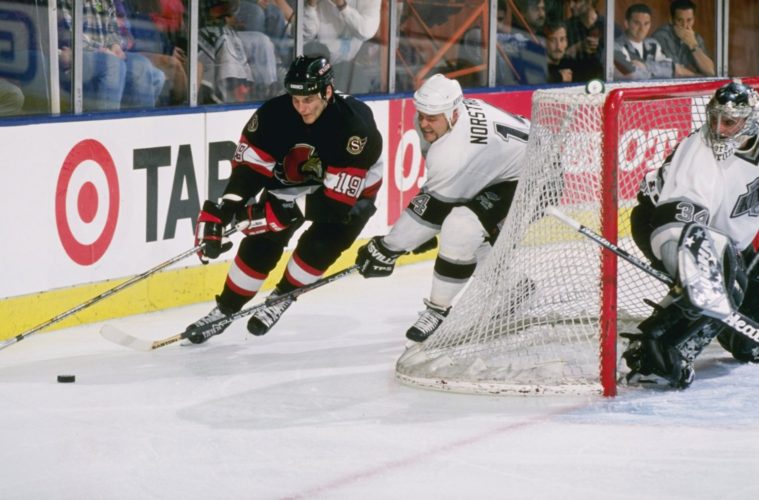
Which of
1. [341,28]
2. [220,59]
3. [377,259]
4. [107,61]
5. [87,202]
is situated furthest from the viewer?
[341,28]

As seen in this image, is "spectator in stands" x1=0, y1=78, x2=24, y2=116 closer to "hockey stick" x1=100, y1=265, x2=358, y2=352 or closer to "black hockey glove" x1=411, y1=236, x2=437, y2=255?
"hockey stick" x1=100, y1=265, x2=358, y2=352

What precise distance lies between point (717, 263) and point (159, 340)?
1.76 metres

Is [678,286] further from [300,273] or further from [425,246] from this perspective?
[300,273]

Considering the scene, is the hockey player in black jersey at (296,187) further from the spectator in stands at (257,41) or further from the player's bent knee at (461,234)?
the spectator in stands at (257,41)

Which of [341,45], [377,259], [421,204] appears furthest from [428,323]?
[341,45]

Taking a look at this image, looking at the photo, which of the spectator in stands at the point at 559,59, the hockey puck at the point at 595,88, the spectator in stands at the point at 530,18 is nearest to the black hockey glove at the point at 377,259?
the hockey puck at the point at 595,88

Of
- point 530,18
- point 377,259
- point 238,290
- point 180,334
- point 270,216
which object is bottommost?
point 180,334

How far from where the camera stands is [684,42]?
8266 millimetres

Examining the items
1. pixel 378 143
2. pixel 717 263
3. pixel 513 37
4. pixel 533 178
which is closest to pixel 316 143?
pixel 378 143

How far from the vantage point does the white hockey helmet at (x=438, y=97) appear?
4449 millimetres

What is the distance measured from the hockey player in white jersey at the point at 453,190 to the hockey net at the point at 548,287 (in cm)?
14

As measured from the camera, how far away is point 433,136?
4.54 metres

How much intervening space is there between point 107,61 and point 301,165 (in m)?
0.94

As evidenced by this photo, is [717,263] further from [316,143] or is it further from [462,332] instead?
[316,143]
